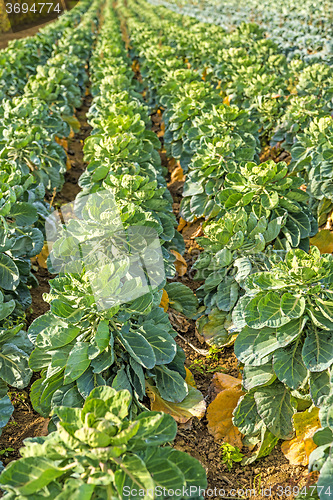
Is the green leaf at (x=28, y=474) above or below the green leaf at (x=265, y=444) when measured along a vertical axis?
above

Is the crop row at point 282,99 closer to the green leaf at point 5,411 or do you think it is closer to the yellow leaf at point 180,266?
the yellow leaf at point 180,266

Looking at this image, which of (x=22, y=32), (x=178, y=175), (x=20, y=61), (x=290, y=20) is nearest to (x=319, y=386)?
(x=178, y=175)

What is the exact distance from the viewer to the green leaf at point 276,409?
2.62m

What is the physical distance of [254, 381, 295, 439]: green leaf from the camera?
262 centimetres

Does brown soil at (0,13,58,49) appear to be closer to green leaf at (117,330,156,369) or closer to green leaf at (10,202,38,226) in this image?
green leaf at (10,202,38,226)

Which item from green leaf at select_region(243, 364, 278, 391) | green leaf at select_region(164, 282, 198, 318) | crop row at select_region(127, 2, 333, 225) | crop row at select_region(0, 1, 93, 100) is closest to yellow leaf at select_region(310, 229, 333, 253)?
crop row at select_region(127, 2, 333, 225)

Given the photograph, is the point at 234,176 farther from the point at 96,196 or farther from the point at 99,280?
the point at 99,280

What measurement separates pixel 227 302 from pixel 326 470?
5.61 feet

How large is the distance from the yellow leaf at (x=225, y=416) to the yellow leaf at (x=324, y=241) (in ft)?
6.69

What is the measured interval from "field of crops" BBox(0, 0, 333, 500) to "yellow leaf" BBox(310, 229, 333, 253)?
0.05 feet

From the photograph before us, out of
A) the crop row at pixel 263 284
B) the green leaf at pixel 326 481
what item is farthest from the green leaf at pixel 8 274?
the green leaf at pixel 326 481

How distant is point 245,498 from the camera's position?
2.53 meters

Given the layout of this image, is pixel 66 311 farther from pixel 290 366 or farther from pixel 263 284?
pixel 290 366

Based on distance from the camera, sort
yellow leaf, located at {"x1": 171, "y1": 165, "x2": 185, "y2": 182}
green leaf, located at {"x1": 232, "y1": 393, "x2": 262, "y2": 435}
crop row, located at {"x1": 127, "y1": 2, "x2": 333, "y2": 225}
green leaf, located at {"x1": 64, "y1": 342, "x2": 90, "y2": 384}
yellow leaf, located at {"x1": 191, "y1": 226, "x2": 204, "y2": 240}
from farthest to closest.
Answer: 1. yellow leaf, located at {"x1": 171, "y1": 165, "x2": 185, "y2": 182}
2. yellow leaf, located at {"x1": 191, "y1": 226, "x2": 204, "y2": 240}
3. crop row, located at {"x1": 127, "y1": 2, "x2": 333, "y2": 225}
4. green leaf, located at {"x1": 232, "y1": 393, "x2": 262, "y2": 435}
5. green leaf, located at {"x1": 64, "y1": 342, "x2": 90, "y2": 384}
